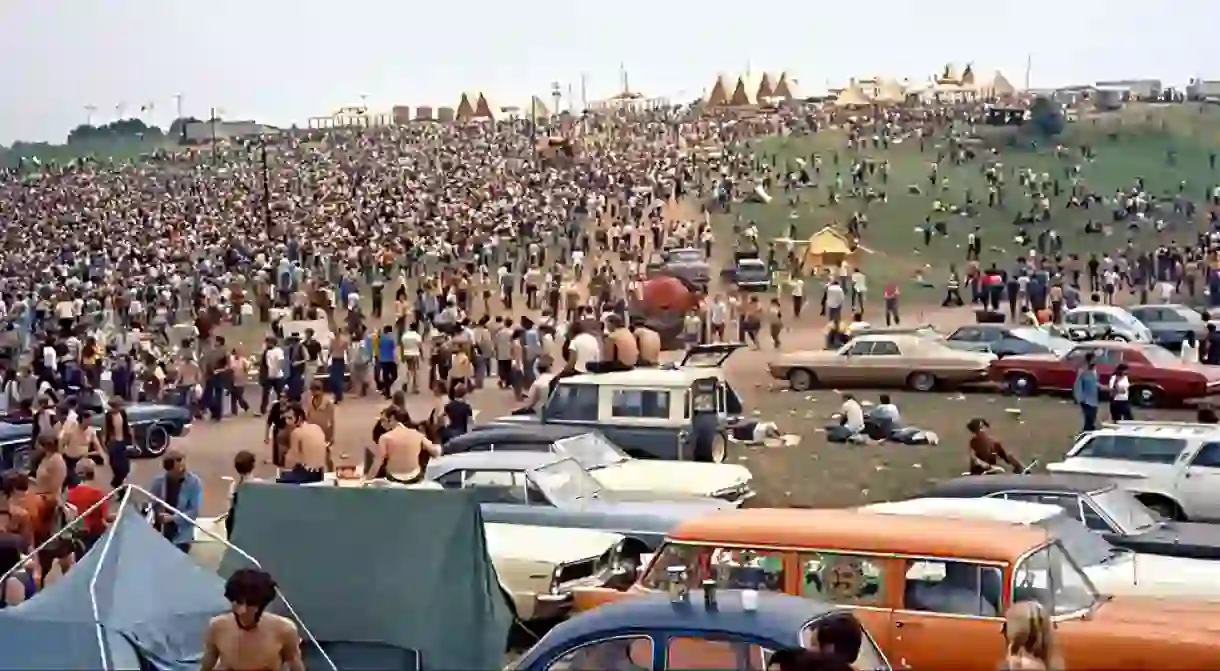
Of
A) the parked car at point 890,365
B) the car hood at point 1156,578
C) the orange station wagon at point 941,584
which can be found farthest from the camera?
the parked car at point 890,365

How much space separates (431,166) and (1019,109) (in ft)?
94.9

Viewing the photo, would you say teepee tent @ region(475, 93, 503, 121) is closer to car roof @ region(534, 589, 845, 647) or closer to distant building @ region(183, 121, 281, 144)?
distant building @ region(183, 121, 281, 144)

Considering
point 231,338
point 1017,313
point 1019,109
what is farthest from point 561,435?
point 1019,109

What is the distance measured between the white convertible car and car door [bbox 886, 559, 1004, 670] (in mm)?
2854

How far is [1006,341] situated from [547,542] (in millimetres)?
15641

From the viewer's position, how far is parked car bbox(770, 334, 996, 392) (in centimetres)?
2570

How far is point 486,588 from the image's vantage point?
878 cm

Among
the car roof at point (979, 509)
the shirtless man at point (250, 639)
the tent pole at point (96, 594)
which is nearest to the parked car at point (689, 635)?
the shirtless man at point (250, 639)

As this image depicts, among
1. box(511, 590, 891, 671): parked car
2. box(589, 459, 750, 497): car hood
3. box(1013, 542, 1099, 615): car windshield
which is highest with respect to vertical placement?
box(511, 590, 891, 671): parked car

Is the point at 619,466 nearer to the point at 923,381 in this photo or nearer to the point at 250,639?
the point at 250,639

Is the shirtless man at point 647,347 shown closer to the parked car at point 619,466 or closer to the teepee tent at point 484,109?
the parked car at point 619,466

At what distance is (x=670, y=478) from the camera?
1559 cm

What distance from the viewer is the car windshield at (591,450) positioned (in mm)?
15727

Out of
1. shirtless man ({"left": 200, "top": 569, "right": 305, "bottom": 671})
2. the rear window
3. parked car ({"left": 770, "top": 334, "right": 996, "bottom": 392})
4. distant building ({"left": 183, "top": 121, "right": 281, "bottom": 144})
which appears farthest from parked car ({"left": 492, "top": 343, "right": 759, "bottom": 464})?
distant building ({"left": 183, "top": 121, "right": 281, "bottom": 144})
